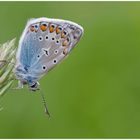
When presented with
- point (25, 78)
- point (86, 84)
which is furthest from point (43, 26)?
point (86, 84)

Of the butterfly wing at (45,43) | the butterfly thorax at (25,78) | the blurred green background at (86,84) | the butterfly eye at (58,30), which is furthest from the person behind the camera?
the blurred green background at (86,84)

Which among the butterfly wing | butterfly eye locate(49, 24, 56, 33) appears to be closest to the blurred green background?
the butterfly wing

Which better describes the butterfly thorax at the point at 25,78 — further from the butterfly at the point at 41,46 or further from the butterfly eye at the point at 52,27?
the butterfly eye at the point at 52,27

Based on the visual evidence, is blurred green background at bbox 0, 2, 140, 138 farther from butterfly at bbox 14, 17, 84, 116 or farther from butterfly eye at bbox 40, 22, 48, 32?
butterfly eye at bbox 40, 22, 48, 32

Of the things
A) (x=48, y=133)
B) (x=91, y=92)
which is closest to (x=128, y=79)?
(x=91, y=92)

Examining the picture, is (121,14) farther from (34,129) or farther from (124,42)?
(34,129)

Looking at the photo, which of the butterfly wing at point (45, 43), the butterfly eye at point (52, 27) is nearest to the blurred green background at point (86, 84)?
the butterfly wing at point (45, 43)

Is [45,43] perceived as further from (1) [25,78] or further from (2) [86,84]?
(2) [86,84]
